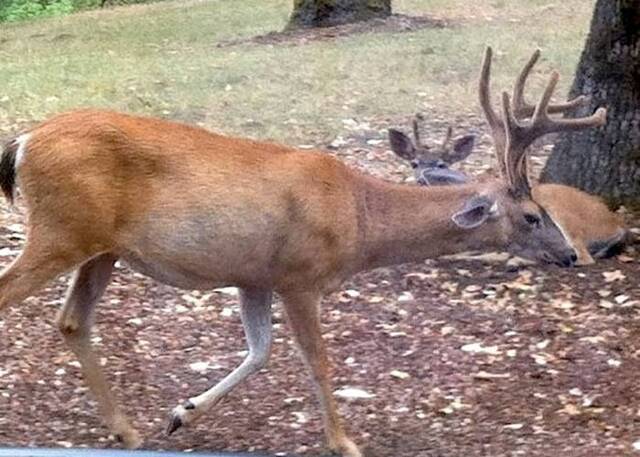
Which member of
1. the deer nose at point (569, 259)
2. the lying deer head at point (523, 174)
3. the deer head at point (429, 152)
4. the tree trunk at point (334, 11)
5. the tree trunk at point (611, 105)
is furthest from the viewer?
the tree trunk at point (334, 11)

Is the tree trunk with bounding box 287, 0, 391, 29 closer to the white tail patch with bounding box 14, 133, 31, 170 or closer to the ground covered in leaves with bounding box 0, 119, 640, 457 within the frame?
the ground covered in leaves with bounding box 0, 119, 640, 457

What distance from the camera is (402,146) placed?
7.66 m

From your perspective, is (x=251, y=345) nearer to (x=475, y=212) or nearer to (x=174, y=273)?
(x=174, y=273)

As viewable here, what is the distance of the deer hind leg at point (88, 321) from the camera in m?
4.87

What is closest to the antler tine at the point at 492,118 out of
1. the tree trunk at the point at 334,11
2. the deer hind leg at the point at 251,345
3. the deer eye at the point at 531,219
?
the deer eye at the point at 531,219

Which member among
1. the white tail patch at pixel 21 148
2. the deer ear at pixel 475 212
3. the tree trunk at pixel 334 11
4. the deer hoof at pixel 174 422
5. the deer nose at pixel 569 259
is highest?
the white tail patch at pixel 21 148

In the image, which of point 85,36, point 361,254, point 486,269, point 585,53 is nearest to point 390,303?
point 486,269

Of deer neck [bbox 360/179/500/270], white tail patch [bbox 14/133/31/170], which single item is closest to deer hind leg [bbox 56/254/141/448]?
white tail patch [bbox 14/133/31/170]

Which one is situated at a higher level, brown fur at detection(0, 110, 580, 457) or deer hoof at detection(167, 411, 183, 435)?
brown fur at detection(0, 110, 580, 457)

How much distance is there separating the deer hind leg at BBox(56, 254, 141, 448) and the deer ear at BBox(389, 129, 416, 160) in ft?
9.26

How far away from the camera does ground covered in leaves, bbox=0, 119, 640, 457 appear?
15.8ft

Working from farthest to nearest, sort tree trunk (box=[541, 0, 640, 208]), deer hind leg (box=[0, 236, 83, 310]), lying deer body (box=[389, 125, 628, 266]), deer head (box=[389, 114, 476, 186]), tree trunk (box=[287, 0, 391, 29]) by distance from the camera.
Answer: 1. tree trunk (box=[287, 0, 391, 29])
2. deer head (box=[389, 114, 476, 186])
3. tree trunk (box=[541, 0, 640, 208])
4. lying deer body (box=[389, 125, 628, 266])
5. deer hind leg (box=[0, 236, 83, 310])

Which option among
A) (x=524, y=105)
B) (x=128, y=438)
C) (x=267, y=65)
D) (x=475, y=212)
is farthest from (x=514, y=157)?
(x=267, y=65)

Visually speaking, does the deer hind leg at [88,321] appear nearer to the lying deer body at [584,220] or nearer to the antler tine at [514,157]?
the antler tine at [514,157]
